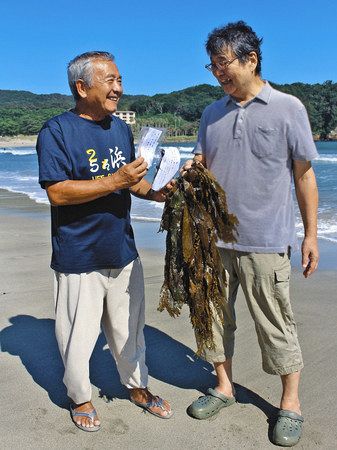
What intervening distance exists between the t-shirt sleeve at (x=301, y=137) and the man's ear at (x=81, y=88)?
46.1 inches

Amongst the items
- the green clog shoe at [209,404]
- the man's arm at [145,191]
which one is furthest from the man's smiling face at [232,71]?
the green clog shoe at [209,404]

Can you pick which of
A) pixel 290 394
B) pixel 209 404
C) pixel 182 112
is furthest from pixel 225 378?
pixel 182 112

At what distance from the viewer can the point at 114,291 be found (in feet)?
10.3

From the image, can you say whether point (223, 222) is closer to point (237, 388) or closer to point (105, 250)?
point (105, 250)

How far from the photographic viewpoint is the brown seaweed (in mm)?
2881

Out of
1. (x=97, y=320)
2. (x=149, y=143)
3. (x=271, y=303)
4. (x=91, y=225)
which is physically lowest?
(x=97, y=320)

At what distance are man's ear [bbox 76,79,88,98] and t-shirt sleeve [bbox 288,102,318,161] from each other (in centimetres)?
117

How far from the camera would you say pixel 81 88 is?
9.41 feet

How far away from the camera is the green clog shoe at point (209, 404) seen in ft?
10.4

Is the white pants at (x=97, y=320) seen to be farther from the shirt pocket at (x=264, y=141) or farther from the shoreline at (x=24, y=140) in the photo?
the shoreline at (x=24, y=140)

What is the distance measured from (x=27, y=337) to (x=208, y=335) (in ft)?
6.84

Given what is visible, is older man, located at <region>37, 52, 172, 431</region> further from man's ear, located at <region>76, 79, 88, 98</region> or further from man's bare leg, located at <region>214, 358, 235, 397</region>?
man's bare leg, located at <region>214, 358, 235, 397</region>

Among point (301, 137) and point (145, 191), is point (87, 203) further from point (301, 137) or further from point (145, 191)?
point (301, 137)

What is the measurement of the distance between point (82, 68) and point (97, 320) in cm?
149
